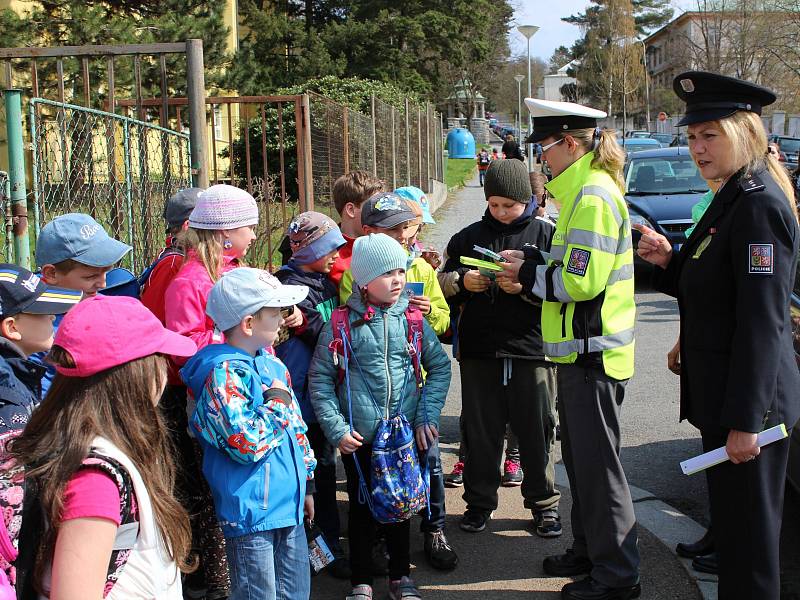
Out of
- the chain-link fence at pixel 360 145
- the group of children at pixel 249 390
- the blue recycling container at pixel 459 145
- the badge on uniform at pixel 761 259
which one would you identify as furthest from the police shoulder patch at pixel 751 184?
the blue recycling container at pixel 459 145

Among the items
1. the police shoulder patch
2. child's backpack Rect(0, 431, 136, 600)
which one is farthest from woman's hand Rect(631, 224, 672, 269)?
child's backpack Rect(0, 431, 136, 600)

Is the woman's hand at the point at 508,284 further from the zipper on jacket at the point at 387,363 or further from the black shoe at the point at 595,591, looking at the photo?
the black shoe at the point at 595,591

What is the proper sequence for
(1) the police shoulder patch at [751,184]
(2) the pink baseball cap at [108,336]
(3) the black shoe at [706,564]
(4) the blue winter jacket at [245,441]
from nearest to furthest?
(2) the pink baseball cap at [108,336], (4) the blue winter jacket at [245,441], (1) the police shoulder patch at [751,184], (3) the black shoe at [706,564]

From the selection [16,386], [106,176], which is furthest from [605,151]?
[106,176]

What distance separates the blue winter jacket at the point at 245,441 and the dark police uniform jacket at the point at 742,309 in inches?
61.0

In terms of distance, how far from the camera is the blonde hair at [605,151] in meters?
3.55

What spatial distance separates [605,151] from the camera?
11.7 ft

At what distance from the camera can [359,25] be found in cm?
3506

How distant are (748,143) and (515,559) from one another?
2266 mm

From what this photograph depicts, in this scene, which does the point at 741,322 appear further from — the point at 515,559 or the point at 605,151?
the point at 515,559

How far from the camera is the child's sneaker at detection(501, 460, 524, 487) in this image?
16.4 ft

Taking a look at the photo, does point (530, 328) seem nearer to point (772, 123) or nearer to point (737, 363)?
point (737, 363)

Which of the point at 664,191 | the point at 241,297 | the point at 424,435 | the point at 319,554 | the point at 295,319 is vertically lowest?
the point at 319,554

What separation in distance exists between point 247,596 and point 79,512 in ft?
3.64
